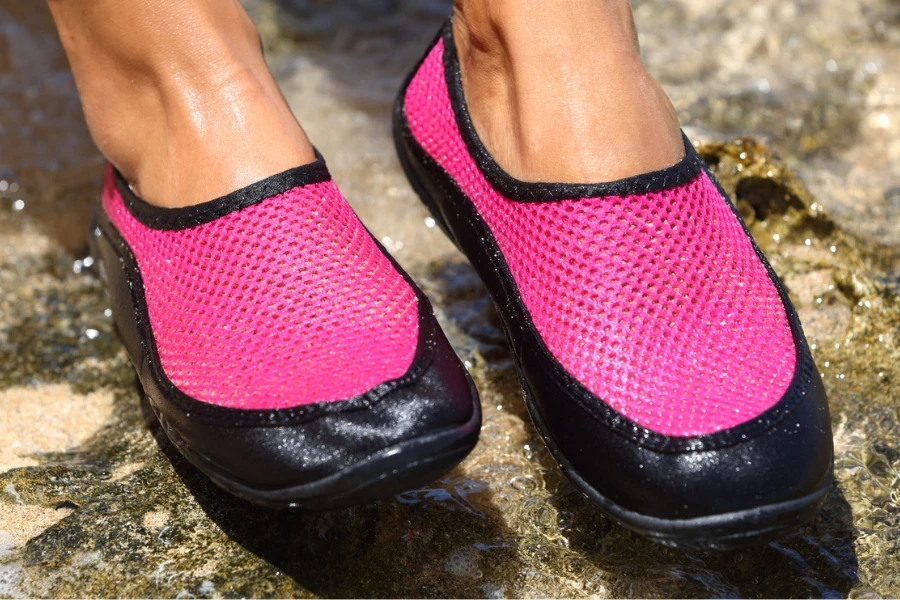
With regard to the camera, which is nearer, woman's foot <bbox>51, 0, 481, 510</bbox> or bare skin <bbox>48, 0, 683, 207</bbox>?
woman's foot <bbox>51, 0, 481, 510</bbox>

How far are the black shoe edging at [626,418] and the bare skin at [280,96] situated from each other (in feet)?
0.34

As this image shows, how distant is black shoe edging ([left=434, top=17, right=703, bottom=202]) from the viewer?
3.80 ft

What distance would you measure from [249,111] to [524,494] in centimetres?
68

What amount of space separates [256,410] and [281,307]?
5.5 inches

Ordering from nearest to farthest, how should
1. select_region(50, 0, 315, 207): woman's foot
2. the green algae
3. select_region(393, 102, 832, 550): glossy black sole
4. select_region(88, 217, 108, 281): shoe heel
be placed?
select_region(393, 102, 832, 550): glossy black sole
the green algae
select_region(50, 0, 315, 207): woman's foot
select_region(88, 217, 108, 281): shoe heel

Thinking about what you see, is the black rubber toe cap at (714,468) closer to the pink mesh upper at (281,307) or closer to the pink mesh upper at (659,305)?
the pink mesh upper at (659,305)

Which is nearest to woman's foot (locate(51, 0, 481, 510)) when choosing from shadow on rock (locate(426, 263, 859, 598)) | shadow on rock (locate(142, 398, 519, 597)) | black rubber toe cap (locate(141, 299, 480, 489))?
black rubber toe cap (locate(141, 299, 480, 489))

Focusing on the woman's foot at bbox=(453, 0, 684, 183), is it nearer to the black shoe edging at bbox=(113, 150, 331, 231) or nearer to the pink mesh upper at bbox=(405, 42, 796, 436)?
the pink mesh upper at bbox=(405, 42, 796, 436)

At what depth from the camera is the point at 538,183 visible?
1209mm

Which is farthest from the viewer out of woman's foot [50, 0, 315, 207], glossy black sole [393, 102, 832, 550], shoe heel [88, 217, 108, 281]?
shoe heel [88, 217, 108, 281]

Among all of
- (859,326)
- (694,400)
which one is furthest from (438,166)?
(859,326)

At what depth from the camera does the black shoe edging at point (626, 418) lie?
1.03 metres

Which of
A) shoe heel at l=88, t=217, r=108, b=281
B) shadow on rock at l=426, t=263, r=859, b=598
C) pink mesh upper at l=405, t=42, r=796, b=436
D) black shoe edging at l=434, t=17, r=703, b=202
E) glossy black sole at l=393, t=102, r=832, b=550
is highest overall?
black shoe edging at l=434, t=17, r=703, b=202

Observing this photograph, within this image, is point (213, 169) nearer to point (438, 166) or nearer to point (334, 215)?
point (334, 215)
